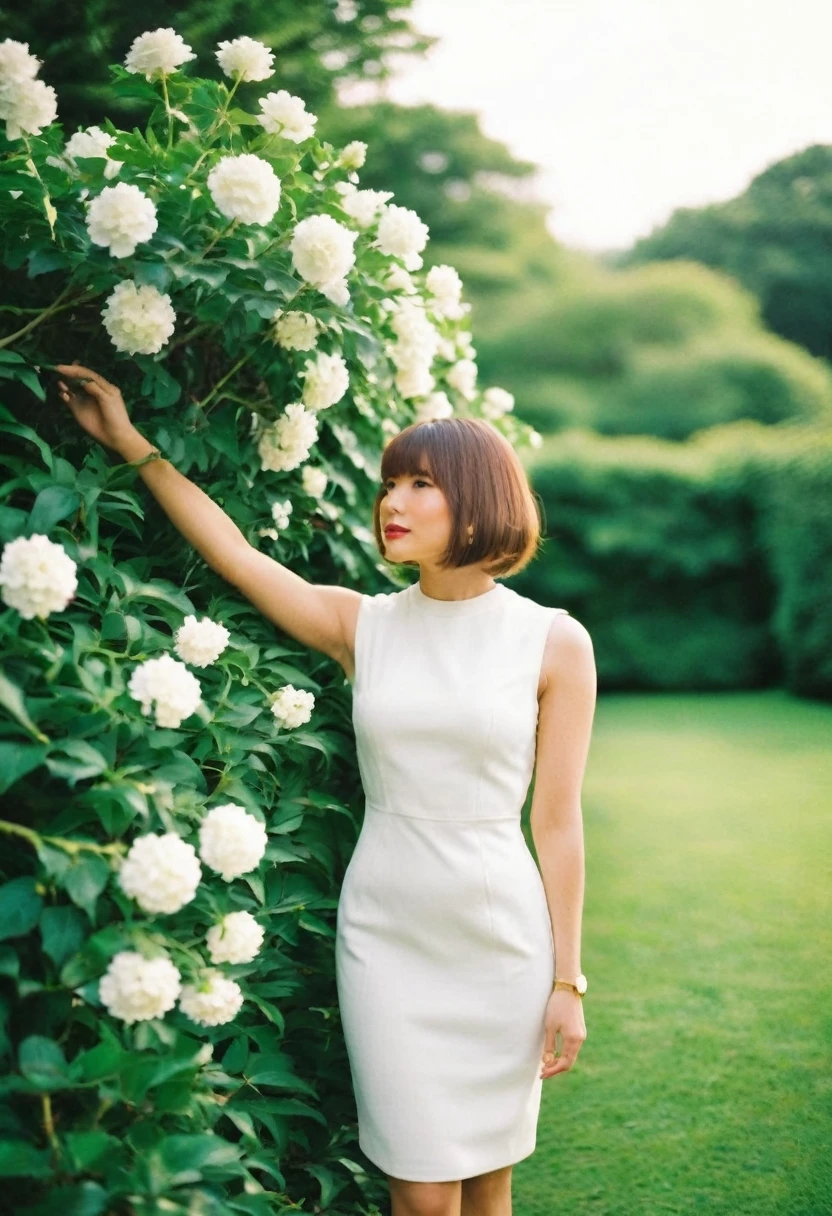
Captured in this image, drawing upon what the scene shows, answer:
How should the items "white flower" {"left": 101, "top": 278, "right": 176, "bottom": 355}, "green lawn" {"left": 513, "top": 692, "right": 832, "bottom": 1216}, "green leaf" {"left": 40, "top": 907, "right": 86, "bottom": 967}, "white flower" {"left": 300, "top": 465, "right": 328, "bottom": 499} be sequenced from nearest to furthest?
"green leaf" {"left": 40, "top": 907, "right": 86, "bottom": 967}
"white flower" {"left": 101, "top": 278, "right": 176, "bottom": 355}
"white flower" {"left": 300, "top": 465, "right": 328, "bottom": 499}
"green lawn" {"left": 513, "top": 692, "right": 832, "bottom": 1216}

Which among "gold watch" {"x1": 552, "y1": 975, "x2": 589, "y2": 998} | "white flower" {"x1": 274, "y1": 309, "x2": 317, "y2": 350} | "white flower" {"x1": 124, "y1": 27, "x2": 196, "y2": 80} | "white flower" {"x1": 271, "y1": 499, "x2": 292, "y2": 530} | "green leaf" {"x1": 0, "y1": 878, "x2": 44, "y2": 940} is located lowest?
"gold watch" {"x1": 552, "y1": 975, "x2": 589, "y2": 998}

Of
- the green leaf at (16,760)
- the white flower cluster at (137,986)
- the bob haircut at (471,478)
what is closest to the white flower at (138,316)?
the bob haircut at (471,478)

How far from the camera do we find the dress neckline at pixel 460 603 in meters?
2.05

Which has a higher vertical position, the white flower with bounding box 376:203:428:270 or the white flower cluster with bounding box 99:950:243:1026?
the white flower with bounding box 376:203:428:270

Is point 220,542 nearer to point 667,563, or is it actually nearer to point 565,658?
point 565,658

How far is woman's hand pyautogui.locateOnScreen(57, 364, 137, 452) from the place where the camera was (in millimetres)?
1927

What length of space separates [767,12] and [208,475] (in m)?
6.26

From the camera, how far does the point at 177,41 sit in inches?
79.4

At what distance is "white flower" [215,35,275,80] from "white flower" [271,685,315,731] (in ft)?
3.83

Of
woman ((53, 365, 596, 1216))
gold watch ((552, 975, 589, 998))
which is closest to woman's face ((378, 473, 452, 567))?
woman ((53, 365, 596, 1216))

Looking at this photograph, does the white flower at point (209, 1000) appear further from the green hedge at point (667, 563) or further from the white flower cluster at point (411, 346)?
the green hedge at point (667, 563)

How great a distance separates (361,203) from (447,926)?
145 cm

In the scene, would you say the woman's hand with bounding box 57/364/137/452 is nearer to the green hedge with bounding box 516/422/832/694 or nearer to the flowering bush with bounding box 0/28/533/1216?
the flowering bush with bounding box 0/28/533/1216

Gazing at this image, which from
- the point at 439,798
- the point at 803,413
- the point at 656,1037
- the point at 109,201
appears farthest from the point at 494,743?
the point at 803,413
